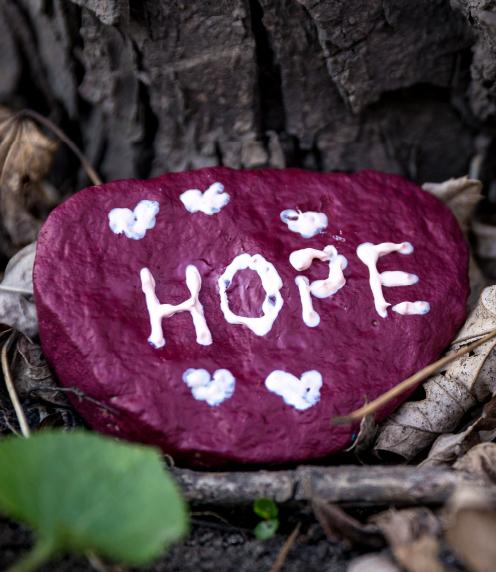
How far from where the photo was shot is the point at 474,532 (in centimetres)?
142

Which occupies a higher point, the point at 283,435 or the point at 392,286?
the point at 392,286

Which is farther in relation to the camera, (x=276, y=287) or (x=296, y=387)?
(x=276, y=287)

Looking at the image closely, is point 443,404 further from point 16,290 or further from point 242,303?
point 16,290

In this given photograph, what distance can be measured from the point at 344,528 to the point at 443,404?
63 centimetres

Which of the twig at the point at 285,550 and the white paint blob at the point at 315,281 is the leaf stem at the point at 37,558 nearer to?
the twig at the point at 285,550

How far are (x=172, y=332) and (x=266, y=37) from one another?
1.18m

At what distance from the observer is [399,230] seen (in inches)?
97.3

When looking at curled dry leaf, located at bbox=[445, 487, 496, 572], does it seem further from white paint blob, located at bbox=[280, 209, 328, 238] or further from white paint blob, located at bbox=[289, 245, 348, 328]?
white paint blob, located at bbox=[280, 209, 328, 238]

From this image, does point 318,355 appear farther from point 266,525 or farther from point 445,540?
point 445,540

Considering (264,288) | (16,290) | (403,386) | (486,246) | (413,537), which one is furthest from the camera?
(486,246)

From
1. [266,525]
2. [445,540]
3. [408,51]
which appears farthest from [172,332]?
[408,51]

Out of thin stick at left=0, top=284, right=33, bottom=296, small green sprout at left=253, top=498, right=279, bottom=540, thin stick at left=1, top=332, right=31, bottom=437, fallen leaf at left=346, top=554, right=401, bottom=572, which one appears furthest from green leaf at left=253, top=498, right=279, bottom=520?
→ thin stick at left=0, top=284, right=33, bottom=296

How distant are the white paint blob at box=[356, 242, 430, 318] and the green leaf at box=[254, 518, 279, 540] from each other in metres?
0.76

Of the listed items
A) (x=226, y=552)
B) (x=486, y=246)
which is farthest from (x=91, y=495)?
(x=486, y=246)
